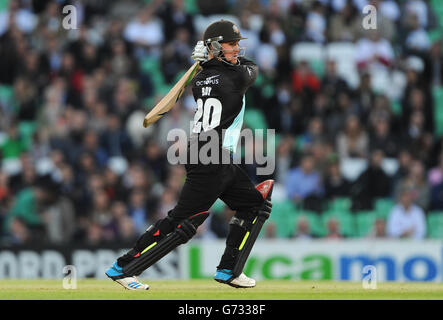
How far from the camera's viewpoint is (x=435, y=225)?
15266 millimetres

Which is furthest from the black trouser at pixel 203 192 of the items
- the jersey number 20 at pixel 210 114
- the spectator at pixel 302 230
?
the spectator at pixel 302 230

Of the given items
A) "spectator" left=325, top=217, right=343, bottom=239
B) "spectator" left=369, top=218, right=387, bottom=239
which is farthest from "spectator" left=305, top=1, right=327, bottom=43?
"spectator" left=369, top=218, right=387, bottom=239

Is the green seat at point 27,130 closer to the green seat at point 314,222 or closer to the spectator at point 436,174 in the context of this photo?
the green seat at point 314,222

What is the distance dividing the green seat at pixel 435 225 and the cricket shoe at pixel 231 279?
6.53 m

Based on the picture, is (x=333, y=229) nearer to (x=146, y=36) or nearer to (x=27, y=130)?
(x=146, y=36)

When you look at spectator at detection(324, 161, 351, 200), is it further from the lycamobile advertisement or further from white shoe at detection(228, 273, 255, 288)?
white shoe at detection(228, 273, 255, 288)

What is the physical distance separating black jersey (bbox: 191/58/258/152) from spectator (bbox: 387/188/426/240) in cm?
669

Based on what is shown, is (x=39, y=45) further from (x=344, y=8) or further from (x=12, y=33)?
(x=344, y=8)

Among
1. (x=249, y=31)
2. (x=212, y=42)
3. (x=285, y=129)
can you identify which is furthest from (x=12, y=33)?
(x=212, y=42)

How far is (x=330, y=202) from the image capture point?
1561cm

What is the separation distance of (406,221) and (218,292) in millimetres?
6736

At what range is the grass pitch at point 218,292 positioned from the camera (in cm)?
866

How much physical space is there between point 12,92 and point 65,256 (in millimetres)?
4999

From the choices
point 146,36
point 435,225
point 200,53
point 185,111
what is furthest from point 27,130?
point 200,53
